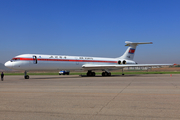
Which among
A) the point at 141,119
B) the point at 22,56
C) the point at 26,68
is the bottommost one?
the point at 141,119

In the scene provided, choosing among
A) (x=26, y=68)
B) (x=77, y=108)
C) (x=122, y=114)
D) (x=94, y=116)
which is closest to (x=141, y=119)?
(x=122, y=114)

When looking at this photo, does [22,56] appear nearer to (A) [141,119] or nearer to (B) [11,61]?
(B) [11,61]

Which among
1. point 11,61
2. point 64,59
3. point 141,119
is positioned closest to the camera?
point 141,119

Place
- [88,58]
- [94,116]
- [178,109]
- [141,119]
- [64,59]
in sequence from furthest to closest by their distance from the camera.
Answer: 1. [88,58]
2. [64,59]
3. [178,109]
4. [94,116]
5. [141,119]

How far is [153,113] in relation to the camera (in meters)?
6.01

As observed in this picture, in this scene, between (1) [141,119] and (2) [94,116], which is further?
(2) [94,116]

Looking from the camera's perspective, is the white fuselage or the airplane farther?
the airplane

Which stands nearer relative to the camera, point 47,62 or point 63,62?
point 47,62

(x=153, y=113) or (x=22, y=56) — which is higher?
(x=22, y=56)

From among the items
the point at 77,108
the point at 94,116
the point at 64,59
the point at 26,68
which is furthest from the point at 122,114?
the point at 64,59

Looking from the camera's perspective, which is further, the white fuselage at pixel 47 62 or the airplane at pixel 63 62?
the airplane at pixel 63 62

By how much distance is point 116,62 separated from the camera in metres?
38.5

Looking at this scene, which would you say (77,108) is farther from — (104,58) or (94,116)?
(104,58)

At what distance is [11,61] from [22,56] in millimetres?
1606
